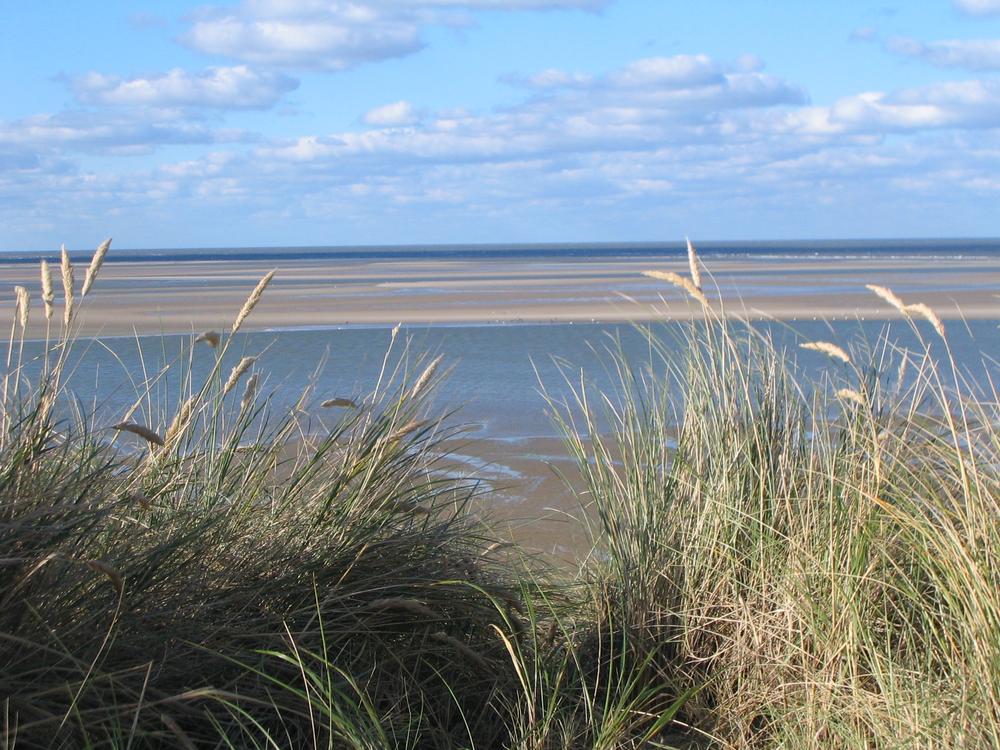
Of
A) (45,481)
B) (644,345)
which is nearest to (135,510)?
(45,481)

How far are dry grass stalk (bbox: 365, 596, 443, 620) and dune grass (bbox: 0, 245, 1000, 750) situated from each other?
12mm

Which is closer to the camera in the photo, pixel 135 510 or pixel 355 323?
pixel 135 510

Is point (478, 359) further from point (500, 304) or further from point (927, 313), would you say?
point (927, 313)

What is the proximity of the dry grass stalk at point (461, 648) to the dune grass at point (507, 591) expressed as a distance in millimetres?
25

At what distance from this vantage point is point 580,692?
3.06 meters

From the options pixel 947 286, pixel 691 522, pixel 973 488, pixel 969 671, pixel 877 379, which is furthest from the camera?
pixel 947 286

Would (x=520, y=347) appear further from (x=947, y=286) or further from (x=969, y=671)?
(x=947, y=286)

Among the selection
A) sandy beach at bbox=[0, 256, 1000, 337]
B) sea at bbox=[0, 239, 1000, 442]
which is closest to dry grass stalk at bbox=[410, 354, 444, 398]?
sea at bbox=[0, 239, 1000, 442]

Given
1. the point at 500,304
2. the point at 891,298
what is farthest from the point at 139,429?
the point at 500,304

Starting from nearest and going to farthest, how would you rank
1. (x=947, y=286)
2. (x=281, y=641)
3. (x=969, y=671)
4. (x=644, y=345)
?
(x=969, y=671)
(x=281, y=641)
(x=644, y=345)
(x=947, y=286)

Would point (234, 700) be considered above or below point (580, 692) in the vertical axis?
above

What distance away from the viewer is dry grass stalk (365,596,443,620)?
8.77ft

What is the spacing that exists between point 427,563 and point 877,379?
156cm

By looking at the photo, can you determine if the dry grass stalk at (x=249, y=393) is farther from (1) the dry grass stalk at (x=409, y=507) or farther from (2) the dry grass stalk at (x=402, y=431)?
(1) the dry grass stalk at (x=409, y=507)
